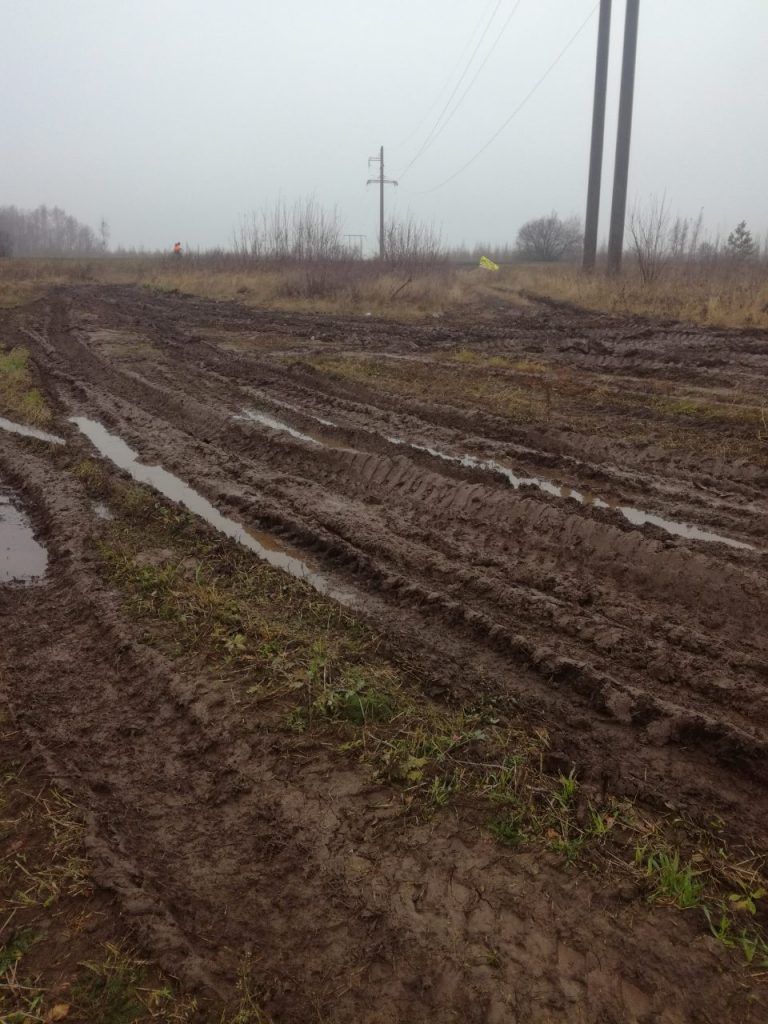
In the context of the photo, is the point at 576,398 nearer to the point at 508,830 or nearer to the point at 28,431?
the point at 28,431

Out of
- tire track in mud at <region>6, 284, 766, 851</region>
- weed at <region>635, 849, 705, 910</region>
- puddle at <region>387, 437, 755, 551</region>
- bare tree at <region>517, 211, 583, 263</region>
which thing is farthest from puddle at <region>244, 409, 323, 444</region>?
bare tree at <region>517, 211, 583, 263</region>

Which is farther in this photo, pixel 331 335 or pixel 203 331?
pixel 203 331

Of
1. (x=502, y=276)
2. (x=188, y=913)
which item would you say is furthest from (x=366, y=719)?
(x=502, y=276)

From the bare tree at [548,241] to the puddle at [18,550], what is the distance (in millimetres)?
43471

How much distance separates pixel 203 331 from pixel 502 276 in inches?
700

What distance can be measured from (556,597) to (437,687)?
1.40 meters

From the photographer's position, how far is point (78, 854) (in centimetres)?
274

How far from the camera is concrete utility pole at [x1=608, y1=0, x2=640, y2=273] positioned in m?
23.9

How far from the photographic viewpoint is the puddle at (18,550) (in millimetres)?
5406

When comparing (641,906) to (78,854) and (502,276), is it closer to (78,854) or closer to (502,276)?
(78,854)

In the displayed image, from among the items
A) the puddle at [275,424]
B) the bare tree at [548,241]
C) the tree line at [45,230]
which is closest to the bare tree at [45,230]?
the tree line at [45,230]

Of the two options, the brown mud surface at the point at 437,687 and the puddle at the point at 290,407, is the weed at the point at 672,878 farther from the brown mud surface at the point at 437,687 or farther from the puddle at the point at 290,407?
the puddle at the point at 290,407

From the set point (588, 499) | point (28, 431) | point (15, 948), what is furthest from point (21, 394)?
point (15, 948)

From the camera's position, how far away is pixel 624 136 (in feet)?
78.6
